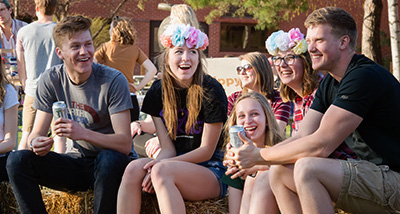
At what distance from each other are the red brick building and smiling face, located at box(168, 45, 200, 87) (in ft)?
64.3

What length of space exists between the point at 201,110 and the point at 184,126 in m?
0.18

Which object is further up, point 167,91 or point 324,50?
point 324,50

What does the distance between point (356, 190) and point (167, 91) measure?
159 centimetres

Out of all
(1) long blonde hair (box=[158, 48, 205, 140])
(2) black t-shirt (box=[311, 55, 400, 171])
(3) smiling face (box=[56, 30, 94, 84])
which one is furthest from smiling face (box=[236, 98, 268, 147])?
(3) smiling face (box=[56, 30, 94, 84])

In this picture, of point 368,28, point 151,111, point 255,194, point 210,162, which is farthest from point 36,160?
point 368,28

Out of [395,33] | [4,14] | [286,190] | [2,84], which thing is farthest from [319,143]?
[395,33]

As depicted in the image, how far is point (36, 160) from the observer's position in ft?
12.3

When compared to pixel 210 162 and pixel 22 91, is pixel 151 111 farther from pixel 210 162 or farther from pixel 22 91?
pixel 22 91

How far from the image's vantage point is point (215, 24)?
24594 millimetres

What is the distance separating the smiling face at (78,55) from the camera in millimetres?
3904

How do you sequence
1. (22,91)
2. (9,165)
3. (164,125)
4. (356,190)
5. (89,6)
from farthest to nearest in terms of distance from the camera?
(89,6) → (22,91) → (164,125) → (9,165) → (356,190)

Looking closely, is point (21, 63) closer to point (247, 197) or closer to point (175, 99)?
point (175, 99)

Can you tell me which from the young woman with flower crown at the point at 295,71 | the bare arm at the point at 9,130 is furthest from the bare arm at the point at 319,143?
the bare arm at the point at 9,130

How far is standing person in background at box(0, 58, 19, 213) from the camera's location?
165 inches
